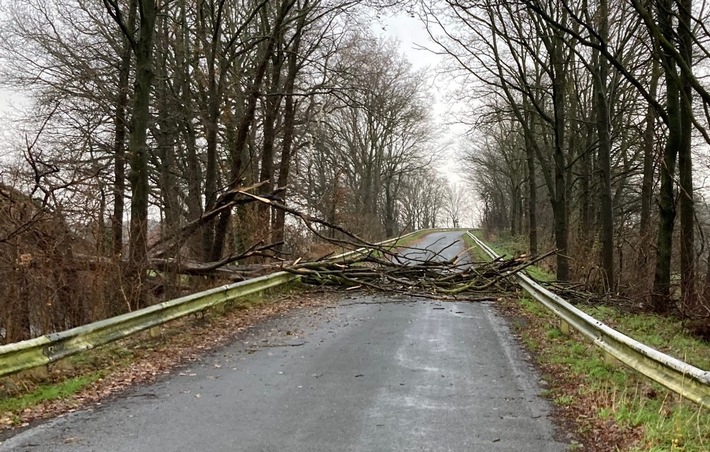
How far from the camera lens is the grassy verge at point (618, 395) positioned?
14.4 ft

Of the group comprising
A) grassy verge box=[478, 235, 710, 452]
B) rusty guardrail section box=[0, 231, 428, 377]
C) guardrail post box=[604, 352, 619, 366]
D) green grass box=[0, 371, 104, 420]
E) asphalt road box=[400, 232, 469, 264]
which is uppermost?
asphalt road box=[400, 232, 469, 264]

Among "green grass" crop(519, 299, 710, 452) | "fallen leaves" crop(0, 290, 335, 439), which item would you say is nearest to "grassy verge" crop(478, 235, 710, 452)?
"green grass" crop(519, 299, 710, 452)

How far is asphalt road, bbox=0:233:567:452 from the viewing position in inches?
176

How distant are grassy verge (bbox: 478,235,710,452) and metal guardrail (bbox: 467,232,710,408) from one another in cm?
21

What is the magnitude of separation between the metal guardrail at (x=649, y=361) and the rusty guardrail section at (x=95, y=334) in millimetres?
5698

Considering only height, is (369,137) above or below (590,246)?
above

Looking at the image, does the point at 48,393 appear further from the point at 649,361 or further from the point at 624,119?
the point at 624,119

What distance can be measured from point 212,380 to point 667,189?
9.29 meters

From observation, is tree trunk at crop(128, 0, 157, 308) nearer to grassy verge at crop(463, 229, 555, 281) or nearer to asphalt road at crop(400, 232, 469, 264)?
asphalt road at crop(400, 232, 469, 264)

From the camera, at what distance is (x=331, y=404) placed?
5.43m

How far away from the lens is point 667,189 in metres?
11.3

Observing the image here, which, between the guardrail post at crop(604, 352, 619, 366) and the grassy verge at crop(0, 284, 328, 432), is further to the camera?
the guardrail post at crop(604, 352, 619, 366)

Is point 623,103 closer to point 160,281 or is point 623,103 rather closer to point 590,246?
point 590,246

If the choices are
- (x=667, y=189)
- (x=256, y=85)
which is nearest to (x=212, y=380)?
(x=667, y=189)
